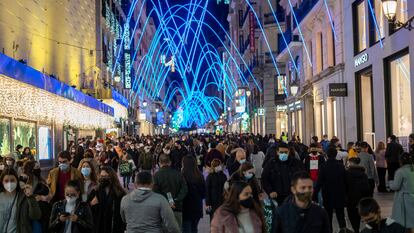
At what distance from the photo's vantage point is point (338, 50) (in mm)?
28234

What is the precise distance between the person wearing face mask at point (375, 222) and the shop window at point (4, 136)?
17.3 m

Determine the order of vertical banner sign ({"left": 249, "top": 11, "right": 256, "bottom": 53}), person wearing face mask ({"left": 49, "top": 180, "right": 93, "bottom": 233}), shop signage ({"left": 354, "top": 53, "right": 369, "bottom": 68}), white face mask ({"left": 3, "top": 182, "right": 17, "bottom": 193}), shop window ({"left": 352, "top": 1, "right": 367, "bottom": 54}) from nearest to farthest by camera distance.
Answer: person wearing face mask ({"left": 49, "top": 180, "right": 93, "bottom": 233})
white face mask ({"left": 3, "top": 182, "right": 17, "bottom": 193})
shop signage ({"left": 354, "top": 53, "right": 369, "bottom": 68})
shop window ({"left": 352, "top": 1, "right": 367, "bottom": 54})
vertical banner sign ({"left": 249, "top": 11, "right": 256, "bottom": 53})

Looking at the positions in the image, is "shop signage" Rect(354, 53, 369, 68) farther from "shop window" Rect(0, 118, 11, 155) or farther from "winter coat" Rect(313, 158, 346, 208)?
"winter coat" Rect(313, 158, 346, 208)

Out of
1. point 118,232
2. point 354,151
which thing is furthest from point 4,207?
point 354,151

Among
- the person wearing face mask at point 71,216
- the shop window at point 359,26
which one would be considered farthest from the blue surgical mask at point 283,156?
the shop window at point 359,26

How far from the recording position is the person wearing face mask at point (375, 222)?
5035 mm

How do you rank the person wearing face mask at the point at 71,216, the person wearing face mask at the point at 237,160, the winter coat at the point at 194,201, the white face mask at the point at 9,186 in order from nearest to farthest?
1. the person wearing face mask at the point at 71,216
2. the white face mask at the point at 9,186
3. the winter coat at the point at 194,201
4. the person wearing face mask at the point at 237,160

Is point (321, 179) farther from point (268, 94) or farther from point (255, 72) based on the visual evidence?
point (255, 72)

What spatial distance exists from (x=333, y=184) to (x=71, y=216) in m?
5.08

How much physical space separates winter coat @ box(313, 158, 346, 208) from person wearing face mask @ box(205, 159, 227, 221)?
1.76 meters

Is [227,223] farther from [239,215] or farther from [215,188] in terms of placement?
[215,188]

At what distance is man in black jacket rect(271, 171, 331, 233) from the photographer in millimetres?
5305

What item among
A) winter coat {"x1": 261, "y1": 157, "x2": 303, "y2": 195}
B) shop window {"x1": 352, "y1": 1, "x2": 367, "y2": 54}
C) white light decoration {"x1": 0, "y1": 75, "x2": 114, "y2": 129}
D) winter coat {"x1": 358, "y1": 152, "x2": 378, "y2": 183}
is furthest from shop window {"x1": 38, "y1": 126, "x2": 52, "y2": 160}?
winter coat {"x1": 261, "y1": 157, "x2": 303, "y2": 195}

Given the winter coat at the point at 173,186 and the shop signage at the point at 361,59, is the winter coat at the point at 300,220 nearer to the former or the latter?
the winter coat at the point at 173,186
